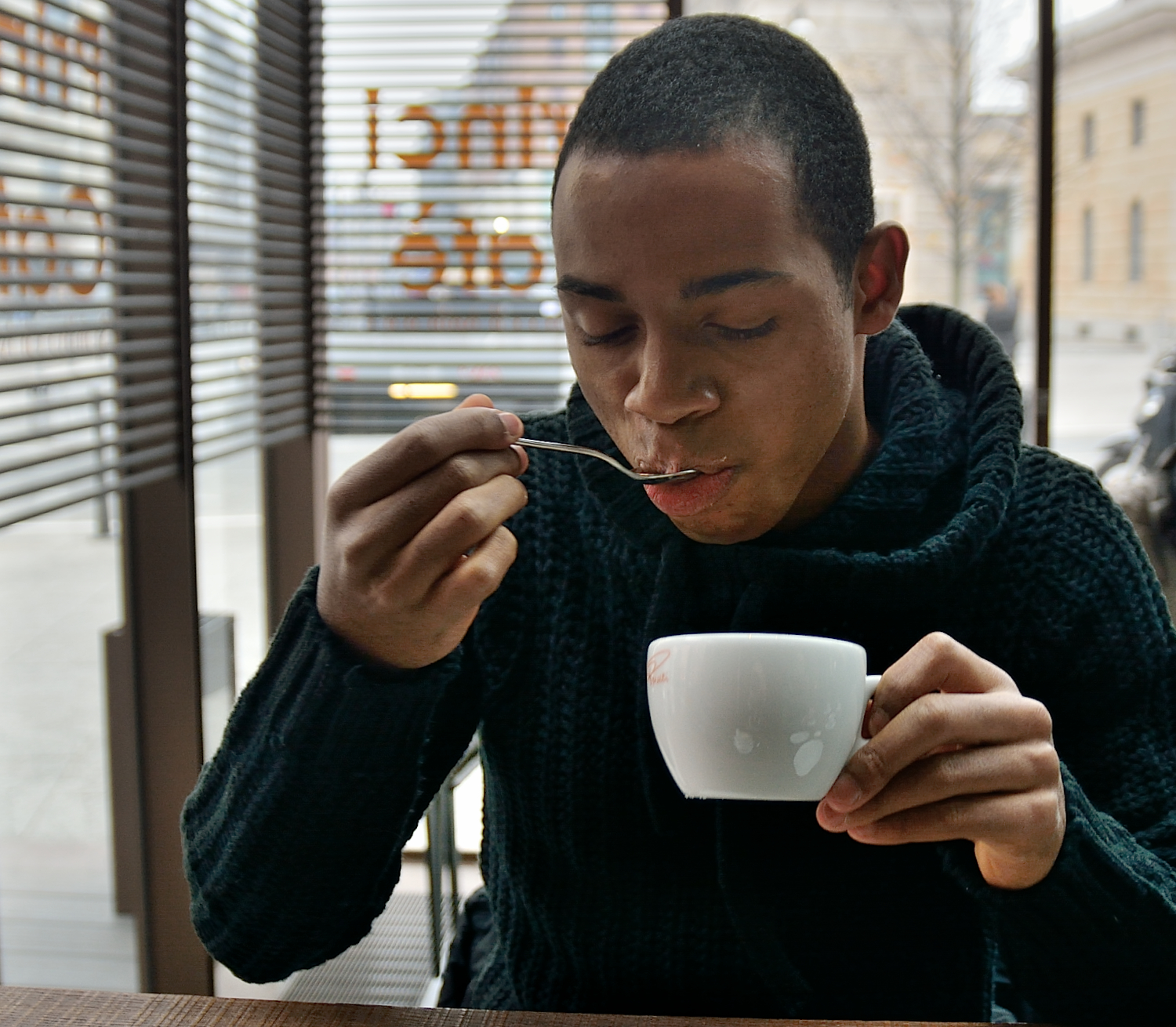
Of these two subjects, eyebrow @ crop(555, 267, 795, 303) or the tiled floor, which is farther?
the tiled floor

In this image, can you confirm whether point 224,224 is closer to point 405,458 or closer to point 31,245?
point 31,245

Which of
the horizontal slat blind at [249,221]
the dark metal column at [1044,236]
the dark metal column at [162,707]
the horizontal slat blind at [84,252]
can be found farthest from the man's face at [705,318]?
the dark metal column at [1044,236]

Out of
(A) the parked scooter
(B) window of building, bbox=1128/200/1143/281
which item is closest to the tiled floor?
(A) the parked scooter

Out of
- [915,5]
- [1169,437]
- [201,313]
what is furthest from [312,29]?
[1169,437]

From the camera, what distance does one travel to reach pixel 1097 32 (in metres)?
3.08

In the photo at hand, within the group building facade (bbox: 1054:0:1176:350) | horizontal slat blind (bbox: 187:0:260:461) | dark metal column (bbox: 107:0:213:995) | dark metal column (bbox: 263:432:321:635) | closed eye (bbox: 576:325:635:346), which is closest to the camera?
closed eye (bbox: 576:325:635:346)

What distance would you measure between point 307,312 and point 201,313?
65cm

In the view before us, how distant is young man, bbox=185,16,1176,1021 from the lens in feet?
2.55

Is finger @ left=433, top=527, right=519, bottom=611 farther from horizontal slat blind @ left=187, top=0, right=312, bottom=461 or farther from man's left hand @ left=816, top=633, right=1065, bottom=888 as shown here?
horizontal slat blind @ left=187, top=0, right=312, bottom=461

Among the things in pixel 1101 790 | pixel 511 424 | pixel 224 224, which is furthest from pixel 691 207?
pixel 224 224

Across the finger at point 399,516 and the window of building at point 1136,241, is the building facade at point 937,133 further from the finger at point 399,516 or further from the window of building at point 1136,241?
the finger at point 399,516

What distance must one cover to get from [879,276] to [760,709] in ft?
1.47

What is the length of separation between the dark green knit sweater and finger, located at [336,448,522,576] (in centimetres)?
12

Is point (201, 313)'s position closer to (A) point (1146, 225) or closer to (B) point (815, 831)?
(B) point (815, 831)
